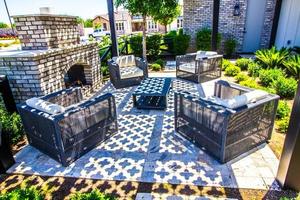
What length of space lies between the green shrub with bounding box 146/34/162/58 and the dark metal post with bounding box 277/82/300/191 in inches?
367

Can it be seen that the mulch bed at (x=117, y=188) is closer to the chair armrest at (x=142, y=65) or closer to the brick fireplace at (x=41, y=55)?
the brick fireplace at (x=41, y=55)

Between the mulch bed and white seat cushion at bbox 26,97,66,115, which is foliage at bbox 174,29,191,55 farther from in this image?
the mulch bed

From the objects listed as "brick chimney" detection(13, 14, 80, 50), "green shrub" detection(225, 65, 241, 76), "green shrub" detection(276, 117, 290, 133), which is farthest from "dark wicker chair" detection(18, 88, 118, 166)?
"green shrub" detection(225, 65, 241, 76)

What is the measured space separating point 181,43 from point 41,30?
742 centimetres

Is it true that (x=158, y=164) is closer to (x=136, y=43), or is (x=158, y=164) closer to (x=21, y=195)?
(x=21, y=195)

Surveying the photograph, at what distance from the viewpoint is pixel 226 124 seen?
3010 mm

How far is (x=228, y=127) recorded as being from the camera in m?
3.05

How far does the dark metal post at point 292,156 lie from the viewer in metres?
2.46

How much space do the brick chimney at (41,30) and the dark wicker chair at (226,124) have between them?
3.64m

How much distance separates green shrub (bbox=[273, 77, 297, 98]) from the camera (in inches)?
214

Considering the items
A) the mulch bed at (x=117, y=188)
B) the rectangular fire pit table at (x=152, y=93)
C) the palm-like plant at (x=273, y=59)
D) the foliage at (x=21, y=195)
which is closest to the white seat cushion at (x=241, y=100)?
the mulch bed at (x=117, y=188)

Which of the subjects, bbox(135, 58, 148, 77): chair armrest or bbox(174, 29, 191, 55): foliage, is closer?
bbox(135, 58, 148, 77): chair armrest

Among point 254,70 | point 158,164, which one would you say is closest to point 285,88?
point 254,70

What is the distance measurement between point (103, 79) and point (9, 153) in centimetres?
511
